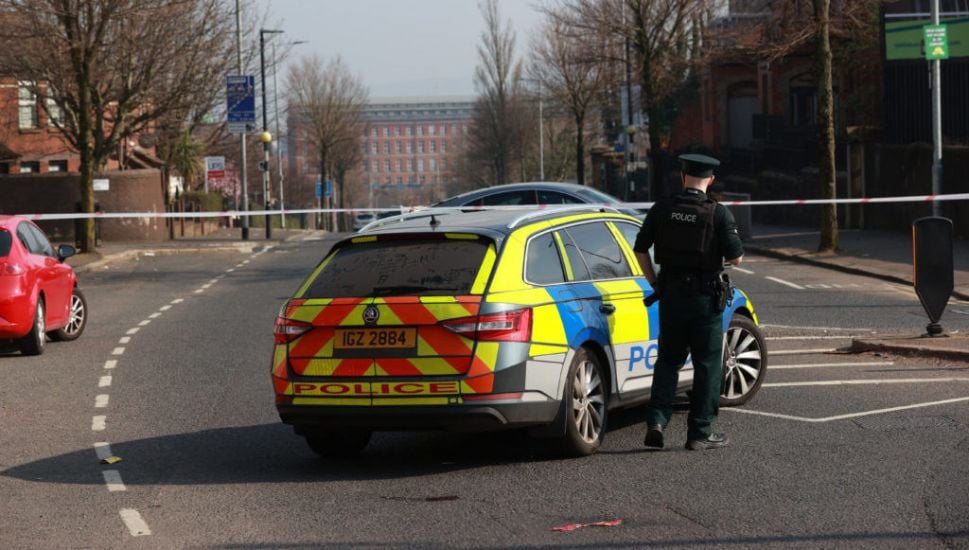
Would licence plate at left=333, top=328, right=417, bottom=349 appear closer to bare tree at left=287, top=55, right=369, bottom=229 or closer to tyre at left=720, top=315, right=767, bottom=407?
tyre at left=720, top=315, right=767, bottom=407

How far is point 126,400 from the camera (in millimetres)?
12219

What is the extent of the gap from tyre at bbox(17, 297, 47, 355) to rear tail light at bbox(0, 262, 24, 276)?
49 centimetres

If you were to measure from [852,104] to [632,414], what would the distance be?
33.9 metres

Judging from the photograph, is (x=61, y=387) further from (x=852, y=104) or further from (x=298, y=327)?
(x=852, y=104)

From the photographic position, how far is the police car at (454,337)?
27.3 feet

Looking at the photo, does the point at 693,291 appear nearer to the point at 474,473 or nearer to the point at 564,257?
the point at 564,257

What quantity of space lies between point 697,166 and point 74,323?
35.0 feet

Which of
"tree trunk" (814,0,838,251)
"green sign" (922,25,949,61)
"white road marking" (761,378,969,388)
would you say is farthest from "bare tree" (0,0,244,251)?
"white road marking" (761,378,969,388)

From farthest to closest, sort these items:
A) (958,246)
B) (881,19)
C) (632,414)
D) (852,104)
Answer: (852,104)
(881,19)
(958,246)
(632,414)

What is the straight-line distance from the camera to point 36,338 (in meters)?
15.7

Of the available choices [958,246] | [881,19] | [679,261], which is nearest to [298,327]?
[679,261]

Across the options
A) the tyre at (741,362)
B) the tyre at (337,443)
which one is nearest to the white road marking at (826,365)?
the tyre at (741,362)

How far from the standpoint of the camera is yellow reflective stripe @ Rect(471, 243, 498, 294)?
8469 millimetres

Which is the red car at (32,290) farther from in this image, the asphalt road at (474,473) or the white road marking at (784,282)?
the white road marking at (784,282)
